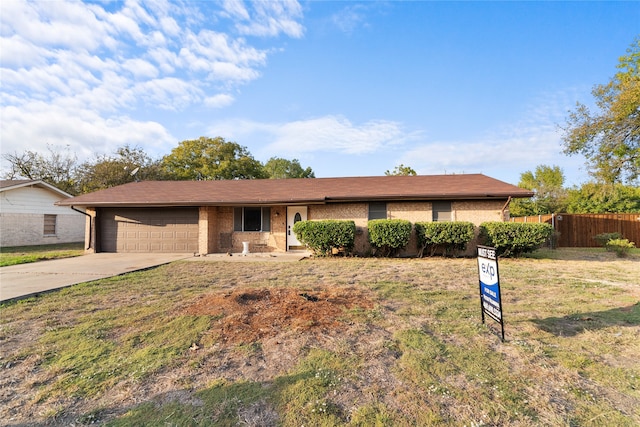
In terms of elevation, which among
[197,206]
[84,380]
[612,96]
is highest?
[612,96]

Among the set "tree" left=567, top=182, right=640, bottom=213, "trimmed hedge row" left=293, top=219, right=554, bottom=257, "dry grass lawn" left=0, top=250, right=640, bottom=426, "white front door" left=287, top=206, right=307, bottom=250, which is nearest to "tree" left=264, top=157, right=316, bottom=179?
"tree" left=567, top=182, right=640, bottom=213

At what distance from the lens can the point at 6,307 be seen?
5418 millimetres

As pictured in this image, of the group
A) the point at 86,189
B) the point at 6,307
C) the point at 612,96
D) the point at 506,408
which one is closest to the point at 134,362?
the point at 506,408

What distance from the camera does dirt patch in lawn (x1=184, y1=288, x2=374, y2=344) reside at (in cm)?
418

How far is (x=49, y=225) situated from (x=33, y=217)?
1.10m

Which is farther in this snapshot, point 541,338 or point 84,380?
point 541,338

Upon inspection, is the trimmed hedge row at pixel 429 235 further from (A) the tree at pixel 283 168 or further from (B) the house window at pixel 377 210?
(A) the tree at pixel 283 168

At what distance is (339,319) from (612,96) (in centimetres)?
1996

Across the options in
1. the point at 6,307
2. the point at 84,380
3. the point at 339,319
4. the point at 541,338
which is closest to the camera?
the point at 84,380

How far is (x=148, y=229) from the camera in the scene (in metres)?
14.5

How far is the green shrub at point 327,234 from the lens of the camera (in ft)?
39.0

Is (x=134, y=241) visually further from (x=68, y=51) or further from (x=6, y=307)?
(x=6, y=307)

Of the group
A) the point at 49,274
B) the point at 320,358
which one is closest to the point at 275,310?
the point at 320,358

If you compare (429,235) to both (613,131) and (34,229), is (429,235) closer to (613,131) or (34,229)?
(613,131)
